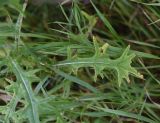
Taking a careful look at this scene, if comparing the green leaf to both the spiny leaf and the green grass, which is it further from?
the spiny leaf

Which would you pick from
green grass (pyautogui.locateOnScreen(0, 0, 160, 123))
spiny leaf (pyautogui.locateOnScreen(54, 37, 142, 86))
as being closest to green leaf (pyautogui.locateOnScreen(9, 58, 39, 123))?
green grass (pyautogui.locateOnScreen(0, 0, 160, 123))

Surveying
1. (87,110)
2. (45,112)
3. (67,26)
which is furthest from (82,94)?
(67,26)

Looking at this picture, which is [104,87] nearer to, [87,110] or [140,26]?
[87,110]

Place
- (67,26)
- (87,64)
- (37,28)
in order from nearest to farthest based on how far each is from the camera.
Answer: (87,64) < (67,26) < (37,28)

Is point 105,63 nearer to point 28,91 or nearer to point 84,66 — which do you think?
point 84,66

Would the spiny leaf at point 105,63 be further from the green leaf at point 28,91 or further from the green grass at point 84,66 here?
the green leaf at point 28,91

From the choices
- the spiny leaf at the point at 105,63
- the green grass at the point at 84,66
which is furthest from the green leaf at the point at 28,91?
the spiny leaf at the point at 105,63

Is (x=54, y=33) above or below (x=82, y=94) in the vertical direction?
above

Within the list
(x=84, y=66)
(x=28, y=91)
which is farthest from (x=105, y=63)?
(x=28, y=91)
